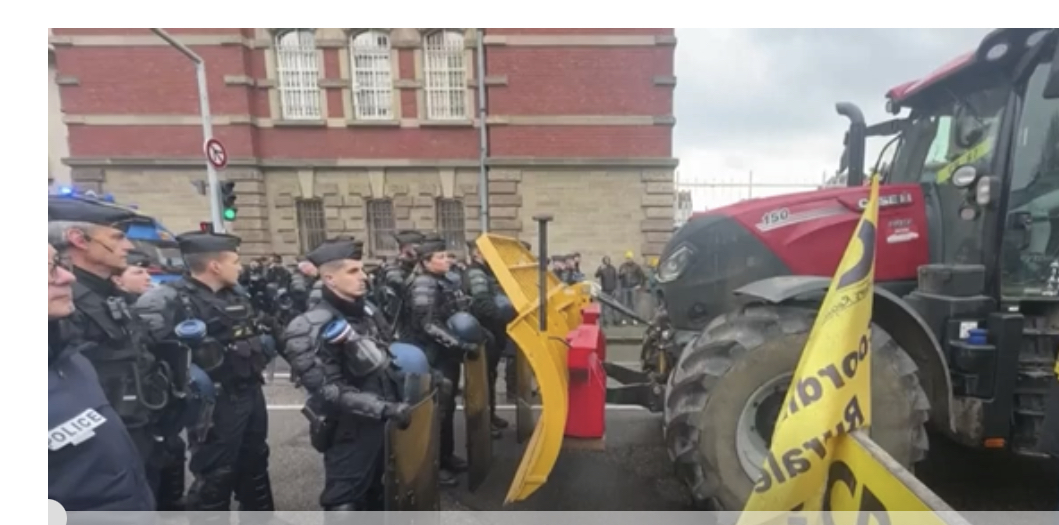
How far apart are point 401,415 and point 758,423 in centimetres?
184

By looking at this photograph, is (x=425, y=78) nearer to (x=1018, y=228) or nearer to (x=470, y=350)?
(x=470, y=350)

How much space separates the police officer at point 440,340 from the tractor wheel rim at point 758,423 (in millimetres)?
1729

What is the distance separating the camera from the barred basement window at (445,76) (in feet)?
36.6

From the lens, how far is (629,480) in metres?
3.15

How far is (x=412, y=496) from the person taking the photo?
2.02 meters

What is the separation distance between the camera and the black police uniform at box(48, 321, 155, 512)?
1.38 meters

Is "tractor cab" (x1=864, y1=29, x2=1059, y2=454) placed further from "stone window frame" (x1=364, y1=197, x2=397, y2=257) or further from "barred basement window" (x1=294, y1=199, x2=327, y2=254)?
"barred basement window" (x1=294, y1=199, x2=327, y2=254)

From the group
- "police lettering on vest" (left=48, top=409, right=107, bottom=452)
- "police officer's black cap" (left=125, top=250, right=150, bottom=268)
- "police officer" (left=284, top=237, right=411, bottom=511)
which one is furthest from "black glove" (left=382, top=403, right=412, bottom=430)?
"police officer's black cap" (left=125, top=250, right=150, bottom=268)

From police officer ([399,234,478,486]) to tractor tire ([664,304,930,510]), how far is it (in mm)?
1503

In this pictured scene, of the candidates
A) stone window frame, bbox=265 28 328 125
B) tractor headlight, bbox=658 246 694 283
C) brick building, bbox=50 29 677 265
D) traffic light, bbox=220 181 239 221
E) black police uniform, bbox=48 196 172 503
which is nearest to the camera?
black police uniform, bbox=48 196 172 503

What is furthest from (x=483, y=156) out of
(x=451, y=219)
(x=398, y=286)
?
(x=398, y=286)
